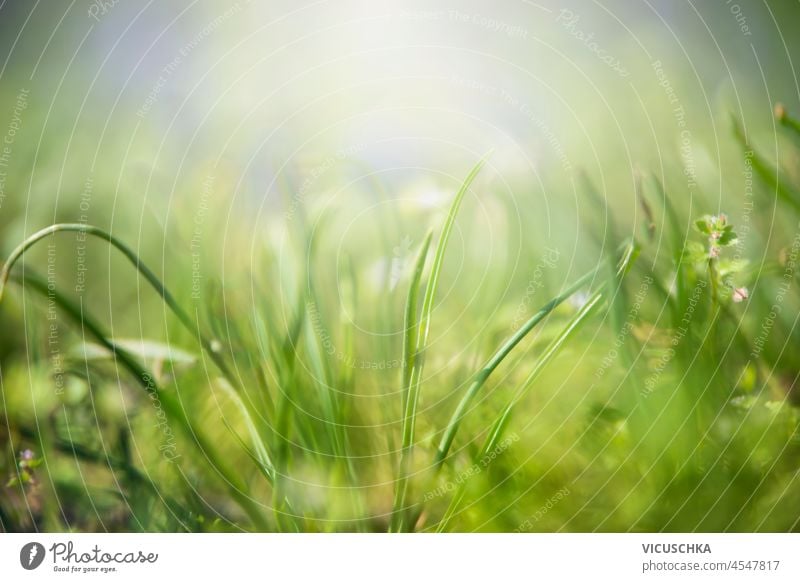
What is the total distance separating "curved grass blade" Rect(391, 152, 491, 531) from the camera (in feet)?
2.50

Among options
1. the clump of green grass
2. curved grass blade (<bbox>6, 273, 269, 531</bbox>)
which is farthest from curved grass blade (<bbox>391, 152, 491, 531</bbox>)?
curved grass blade (<bbox>6, 273, 269, 531</bbox>)

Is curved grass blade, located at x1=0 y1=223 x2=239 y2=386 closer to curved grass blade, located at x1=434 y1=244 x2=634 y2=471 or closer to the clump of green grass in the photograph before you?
the clump of green grass

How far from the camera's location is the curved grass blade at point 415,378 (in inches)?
30.0

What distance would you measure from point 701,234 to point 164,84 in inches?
24.9

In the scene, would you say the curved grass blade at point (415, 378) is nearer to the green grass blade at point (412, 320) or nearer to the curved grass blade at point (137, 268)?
the green grass blade at point (412, 320)

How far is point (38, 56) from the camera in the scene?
82 cm

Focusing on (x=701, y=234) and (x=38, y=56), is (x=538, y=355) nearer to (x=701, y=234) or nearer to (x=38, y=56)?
(x=701, y=234)

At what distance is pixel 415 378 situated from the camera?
77 centimetres

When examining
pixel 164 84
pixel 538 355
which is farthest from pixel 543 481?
pixel 164 84
